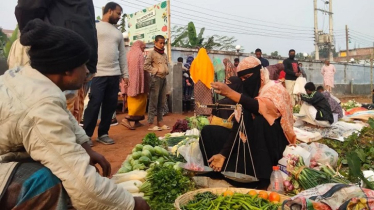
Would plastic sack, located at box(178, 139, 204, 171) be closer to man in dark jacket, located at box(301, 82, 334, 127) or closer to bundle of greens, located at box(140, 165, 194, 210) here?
bundle of greens, located at box(140, 165, 194, 210)

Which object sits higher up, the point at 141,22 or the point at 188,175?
the point at 141,22

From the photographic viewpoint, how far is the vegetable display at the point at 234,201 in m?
2.78

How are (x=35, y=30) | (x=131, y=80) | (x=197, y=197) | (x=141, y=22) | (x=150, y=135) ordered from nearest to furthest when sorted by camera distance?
(x=35, y=30) → (x=197, y=197) → (x=150, y=135) → (x=131, y=80) → (x=141, y=22)

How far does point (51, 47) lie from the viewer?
161 cm

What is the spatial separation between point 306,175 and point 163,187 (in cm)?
137

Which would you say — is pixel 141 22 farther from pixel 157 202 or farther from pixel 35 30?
pixel 35 30

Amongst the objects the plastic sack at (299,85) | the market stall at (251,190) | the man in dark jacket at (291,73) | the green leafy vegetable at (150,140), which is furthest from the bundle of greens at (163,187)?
the man in dark jacket at (291,73)

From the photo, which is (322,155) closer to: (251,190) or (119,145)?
(251,190)

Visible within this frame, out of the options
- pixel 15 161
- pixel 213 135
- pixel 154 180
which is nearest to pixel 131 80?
pixel 213 135

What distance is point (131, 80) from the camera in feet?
23.5

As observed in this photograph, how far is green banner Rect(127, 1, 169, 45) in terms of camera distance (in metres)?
10.9

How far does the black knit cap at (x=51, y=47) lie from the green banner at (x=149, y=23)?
9.45 metres

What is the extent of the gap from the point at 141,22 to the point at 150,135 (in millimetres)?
8605

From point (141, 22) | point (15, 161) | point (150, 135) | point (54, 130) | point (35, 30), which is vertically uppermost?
point (141, 22)
